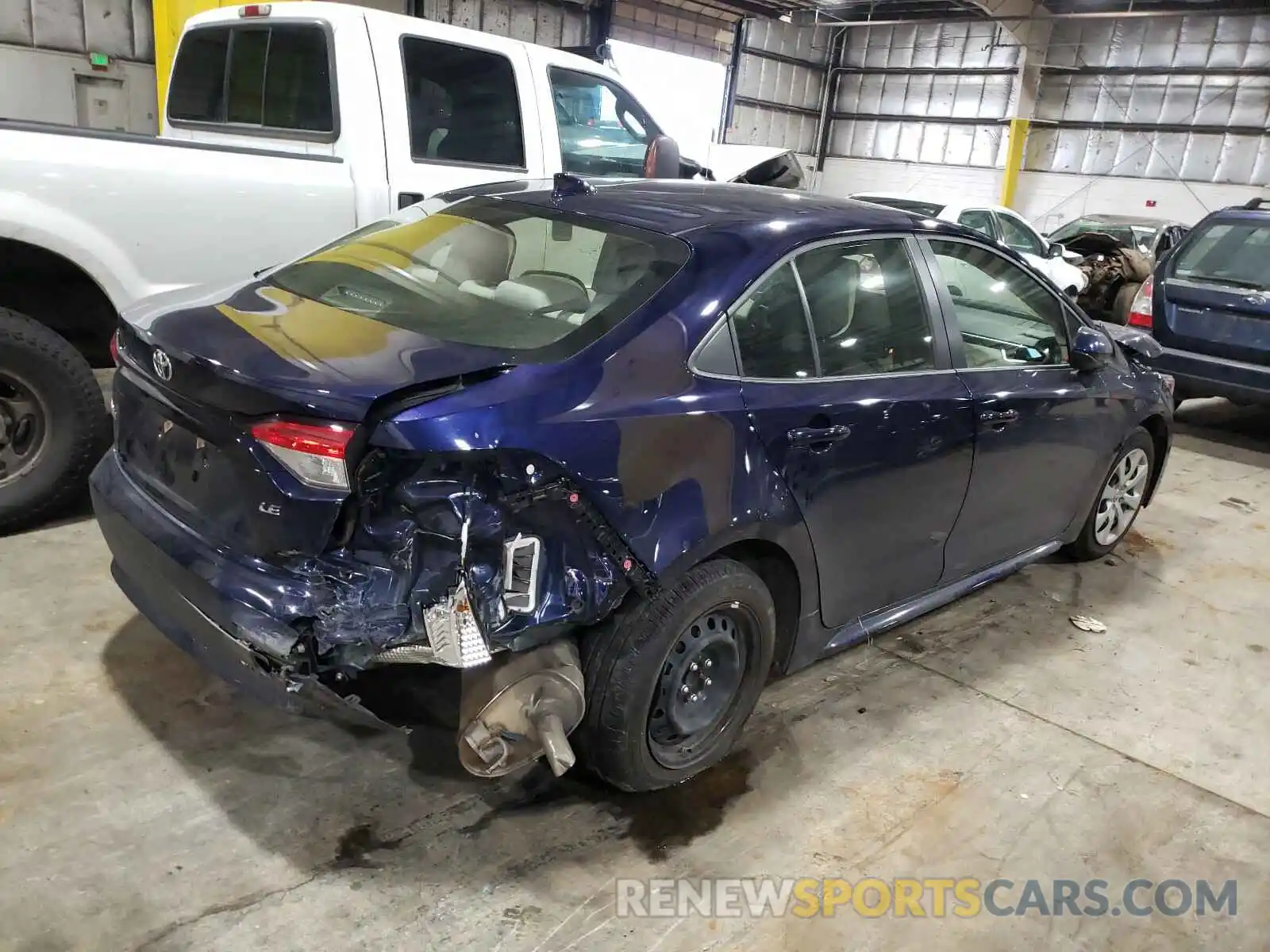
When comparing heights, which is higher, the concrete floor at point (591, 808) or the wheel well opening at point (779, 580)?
the wheel well opening at point (779, 580)

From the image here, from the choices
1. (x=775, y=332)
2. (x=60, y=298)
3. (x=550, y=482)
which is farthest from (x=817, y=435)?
(x=60, y=298)

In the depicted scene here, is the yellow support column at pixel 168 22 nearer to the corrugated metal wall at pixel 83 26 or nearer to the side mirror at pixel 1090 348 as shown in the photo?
the corrugated metal wall at pixel 83 26

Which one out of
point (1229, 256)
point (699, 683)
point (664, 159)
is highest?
point (664, 159)

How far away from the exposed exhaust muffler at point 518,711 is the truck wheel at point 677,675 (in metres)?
0.11

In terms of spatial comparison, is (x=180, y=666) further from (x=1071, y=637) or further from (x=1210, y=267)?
(x=1210, y=267)

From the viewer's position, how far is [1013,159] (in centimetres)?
2031

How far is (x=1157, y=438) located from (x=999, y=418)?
1.83 m

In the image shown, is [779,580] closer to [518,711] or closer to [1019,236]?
[518,711]

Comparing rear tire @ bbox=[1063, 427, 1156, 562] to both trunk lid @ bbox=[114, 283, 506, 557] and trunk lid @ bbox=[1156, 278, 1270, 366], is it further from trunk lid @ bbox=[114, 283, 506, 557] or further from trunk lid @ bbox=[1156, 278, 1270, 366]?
trunk lid @ bbox=[114, 283, 506, 557]

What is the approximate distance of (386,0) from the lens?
11.9 metres

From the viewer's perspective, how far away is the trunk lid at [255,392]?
6.66 feet

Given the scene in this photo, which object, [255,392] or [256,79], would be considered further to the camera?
[256,79]

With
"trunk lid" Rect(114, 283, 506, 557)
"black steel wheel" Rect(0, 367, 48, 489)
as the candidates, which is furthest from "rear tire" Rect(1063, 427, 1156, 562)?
"black steel wheel" Rect(0, 367, 48, 489)

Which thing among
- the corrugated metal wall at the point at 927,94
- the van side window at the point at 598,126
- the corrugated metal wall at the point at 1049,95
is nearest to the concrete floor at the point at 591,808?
the van side window at the point at 598,126
